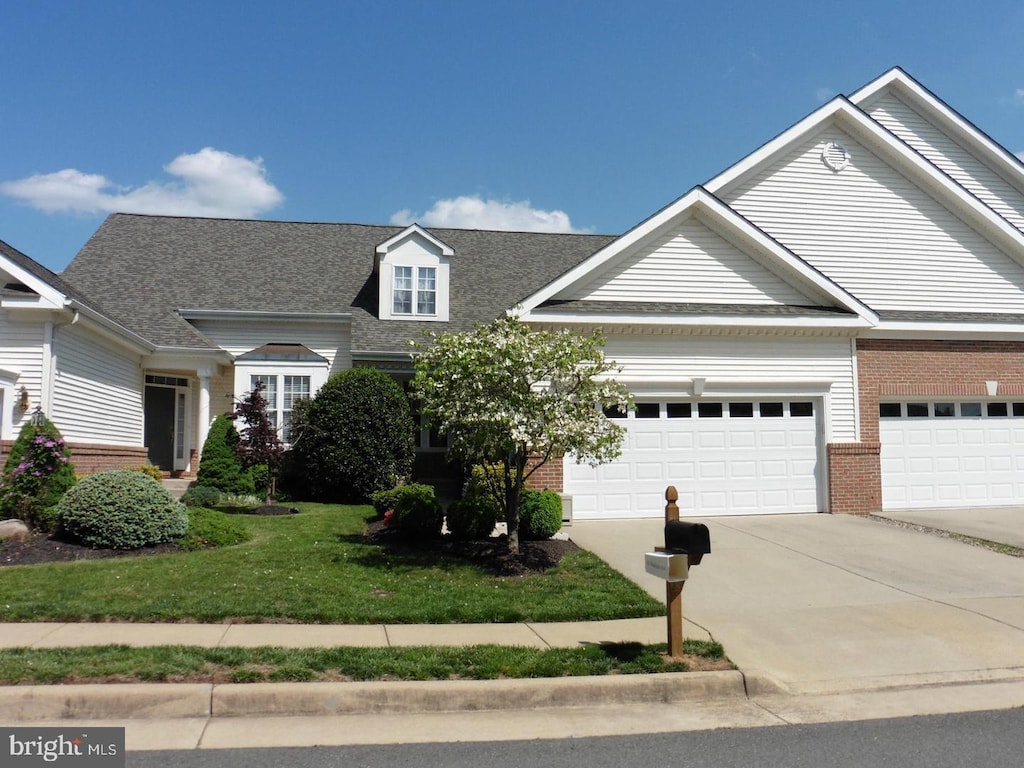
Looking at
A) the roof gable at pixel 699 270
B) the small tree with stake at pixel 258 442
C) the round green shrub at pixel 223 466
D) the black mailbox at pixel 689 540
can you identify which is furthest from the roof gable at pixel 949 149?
the round green shrub at pixel 223 466

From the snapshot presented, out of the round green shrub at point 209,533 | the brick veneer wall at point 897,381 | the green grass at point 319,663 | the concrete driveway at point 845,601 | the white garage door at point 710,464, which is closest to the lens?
the green grass at point 319,663

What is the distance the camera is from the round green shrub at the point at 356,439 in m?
15.6

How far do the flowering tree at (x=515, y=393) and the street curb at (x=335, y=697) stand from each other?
145 inches

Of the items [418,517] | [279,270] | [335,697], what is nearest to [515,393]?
[418,517]

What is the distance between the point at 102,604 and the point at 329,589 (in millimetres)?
2155

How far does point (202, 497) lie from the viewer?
1430cm

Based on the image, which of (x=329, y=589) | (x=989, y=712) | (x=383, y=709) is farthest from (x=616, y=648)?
(x=329, y=589)

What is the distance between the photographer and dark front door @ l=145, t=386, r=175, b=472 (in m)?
18.7

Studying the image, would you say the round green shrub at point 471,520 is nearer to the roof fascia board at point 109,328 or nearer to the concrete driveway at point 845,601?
the concrete driveway at point 845,601

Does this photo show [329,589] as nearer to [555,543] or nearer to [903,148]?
[555,543]

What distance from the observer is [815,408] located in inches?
580

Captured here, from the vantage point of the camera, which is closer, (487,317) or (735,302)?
(735,302)

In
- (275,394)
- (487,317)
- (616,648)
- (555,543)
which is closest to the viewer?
(616,648)

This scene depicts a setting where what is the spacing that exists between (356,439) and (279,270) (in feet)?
23.2
